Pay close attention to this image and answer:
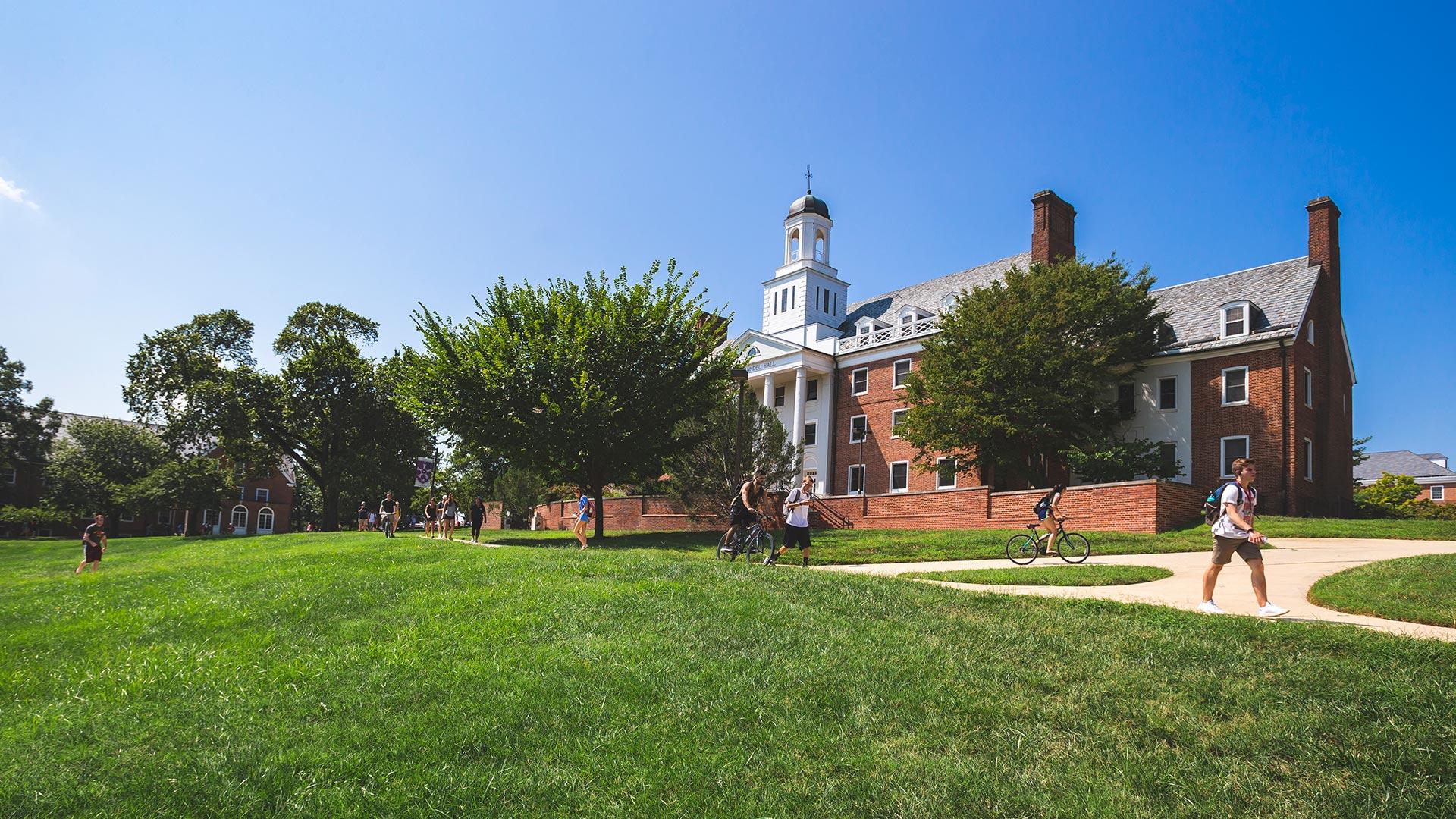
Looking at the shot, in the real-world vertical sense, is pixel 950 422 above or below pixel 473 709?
above

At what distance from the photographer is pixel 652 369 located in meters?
29.9

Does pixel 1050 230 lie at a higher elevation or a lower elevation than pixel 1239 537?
higher

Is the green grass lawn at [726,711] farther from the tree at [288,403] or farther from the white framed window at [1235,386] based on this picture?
the tree at [288,403]

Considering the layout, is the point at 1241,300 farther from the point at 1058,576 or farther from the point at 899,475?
the point at 1058,576

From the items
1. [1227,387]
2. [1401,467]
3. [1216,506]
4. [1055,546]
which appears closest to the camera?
[1216,506]

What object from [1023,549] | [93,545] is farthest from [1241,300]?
[93,545]

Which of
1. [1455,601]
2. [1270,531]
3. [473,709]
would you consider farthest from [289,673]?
[1270,531]

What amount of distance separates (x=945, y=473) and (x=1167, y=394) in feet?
29.9

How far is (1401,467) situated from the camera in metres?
77.1

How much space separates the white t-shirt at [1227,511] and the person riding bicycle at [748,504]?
7562mm

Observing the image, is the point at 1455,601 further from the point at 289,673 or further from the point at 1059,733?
the point at 289,673

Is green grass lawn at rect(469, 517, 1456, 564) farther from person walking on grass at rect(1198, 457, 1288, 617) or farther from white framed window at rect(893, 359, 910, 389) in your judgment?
white framed window at rect(893, 359, 910, 389)

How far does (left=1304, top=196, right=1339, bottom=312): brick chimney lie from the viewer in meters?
34.6

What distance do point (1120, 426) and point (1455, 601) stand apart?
87.5ft
